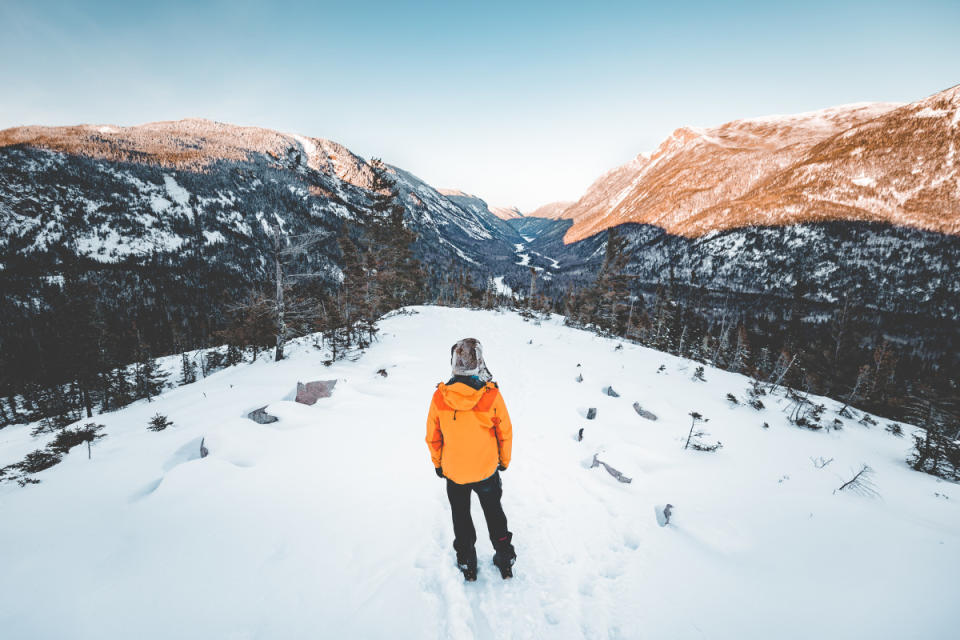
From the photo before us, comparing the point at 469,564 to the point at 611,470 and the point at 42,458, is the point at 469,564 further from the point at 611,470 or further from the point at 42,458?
the point at 42,458

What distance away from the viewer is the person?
3.36m

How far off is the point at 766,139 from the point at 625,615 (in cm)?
27781

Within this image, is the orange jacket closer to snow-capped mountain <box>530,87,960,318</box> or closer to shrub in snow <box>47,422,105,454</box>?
shrub in snow <box>47,422,105,454</box>

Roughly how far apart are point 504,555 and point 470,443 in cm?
165

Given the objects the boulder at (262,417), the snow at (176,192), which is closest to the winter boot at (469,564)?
the boulder at (262,417)

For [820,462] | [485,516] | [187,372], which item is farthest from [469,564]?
[187,372]

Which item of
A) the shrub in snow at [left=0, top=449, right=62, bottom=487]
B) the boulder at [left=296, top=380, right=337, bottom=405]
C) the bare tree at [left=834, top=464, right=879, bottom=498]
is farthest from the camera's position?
the boulder at [left=296, top=380, right=337, bottom=405]

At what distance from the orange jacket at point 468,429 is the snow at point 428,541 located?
58.6 inches

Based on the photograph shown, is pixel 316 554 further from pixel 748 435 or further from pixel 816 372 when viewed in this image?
pixel 816 372

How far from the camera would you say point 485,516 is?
3719mm

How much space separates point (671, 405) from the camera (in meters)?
10.4

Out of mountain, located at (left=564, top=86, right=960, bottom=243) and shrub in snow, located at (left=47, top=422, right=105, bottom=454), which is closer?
shrub in snow, located at (left=47, top=422, right=105, bottom=454)

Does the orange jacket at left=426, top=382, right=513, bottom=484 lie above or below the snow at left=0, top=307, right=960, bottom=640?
above

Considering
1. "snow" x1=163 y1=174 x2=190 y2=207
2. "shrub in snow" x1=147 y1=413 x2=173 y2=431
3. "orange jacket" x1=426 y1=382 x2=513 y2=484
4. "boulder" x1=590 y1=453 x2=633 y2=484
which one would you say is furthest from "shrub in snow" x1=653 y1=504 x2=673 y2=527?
"snow" x1=163 y1=174 x2=190 y2=207
